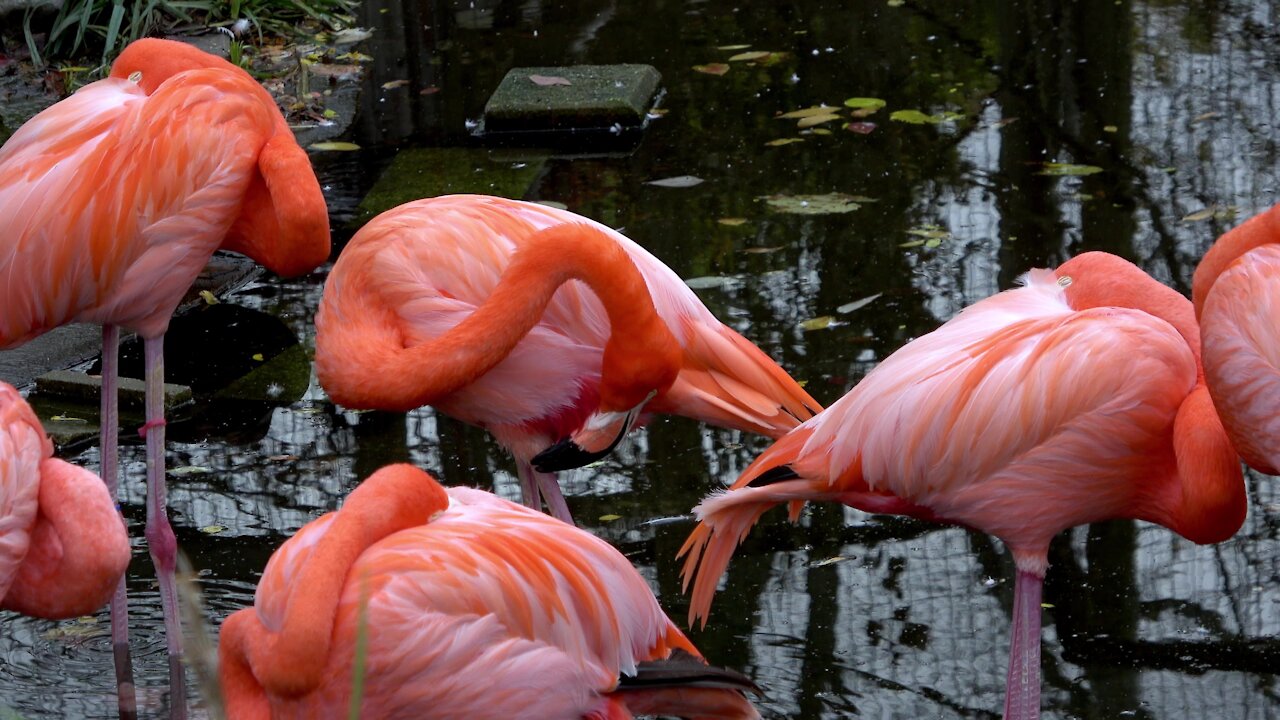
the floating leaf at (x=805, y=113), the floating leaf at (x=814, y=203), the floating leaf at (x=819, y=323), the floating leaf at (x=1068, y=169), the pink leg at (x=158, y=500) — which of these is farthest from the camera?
the floating leaf at (x=805, y=113)

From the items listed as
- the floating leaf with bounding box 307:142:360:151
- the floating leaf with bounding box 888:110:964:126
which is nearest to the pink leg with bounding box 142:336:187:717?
the floating leaf with bounding box 307:142:360:151

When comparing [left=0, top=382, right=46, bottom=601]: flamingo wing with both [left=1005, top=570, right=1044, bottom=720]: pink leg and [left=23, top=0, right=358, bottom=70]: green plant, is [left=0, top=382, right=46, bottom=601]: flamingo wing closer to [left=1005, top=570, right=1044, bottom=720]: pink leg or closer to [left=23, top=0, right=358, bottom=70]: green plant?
[left=1005, top=570, right=1044, bottom=720]: pink leg

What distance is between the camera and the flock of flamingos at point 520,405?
2.56m

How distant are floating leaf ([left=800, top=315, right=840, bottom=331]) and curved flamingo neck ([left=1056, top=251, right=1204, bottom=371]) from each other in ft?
4.76

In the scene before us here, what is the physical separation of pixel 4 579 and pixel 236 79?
4.31 ft

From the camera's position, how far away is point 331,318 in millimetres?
3357

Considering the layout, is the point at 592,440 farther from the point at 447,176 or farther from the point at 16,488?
the point at 447,176

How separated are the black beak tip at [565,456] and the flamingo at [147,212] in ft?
2.40

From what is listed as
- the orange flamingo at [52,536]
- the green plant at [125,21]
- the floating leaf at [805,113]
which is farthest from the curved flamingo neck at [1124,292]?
the green plant at [125,21]

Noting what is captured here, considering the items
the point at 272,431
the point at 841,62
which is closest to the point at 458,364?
the point at 272,431

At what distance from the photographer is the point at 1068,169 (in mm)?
5688

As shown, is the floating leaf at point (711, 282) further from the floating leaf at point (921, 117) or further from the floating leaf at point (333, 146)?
the floating leaf at point (333, 146)

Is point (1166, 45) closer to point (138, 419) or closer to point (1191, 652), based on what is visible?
point (1191, 652)

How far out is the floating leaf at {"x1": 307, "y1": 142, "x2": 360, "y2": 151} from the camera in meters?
6.47
